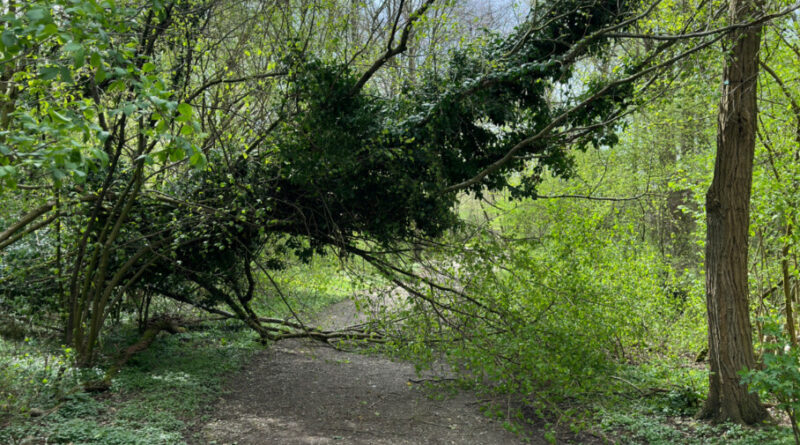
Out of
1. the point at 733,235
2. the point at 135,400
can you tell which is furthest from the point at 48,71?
the point at 733,235

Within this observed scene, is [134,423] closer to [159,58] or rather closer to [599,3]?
[159,58]

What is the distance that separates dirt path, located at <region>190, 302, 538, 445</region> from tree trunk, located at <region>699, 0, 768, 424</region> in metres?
2.51

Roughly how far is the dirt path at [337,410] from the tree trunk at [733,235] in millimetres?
2506

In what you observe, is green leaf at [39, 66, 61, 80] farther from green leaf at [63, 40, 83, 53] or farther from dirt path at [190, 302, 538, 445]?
dirt path at [190, 302, 538, 445]

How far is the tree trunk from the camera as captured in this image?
6023mm

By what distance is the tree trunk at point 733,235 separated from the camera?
237 inches

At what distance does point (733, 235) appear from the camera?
6.14 m

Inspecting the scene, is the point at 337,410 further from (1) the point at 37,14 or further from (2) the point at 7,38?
(1) the point at 37,14

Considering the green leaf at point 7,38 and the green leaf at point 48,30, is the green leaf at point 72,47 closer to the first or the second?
the green leaf at point 48,30

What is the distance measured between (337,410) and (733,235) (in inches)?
208

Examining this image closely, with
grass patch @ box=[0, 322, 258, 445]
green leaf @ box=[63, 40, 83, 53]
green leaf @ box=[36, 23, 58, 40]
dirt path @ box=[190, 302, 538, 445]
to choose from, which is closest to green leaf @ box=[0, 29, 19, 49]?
green leaf @ box=[36, 23, 58, 40]

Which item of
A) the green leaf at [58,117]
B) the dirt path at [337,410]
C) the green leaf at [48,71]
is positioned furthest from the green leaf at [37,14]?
the dirt path at [337,410]

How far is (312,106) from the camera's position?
5.84 m

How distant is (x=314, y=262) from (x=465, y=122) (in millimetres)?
3981
